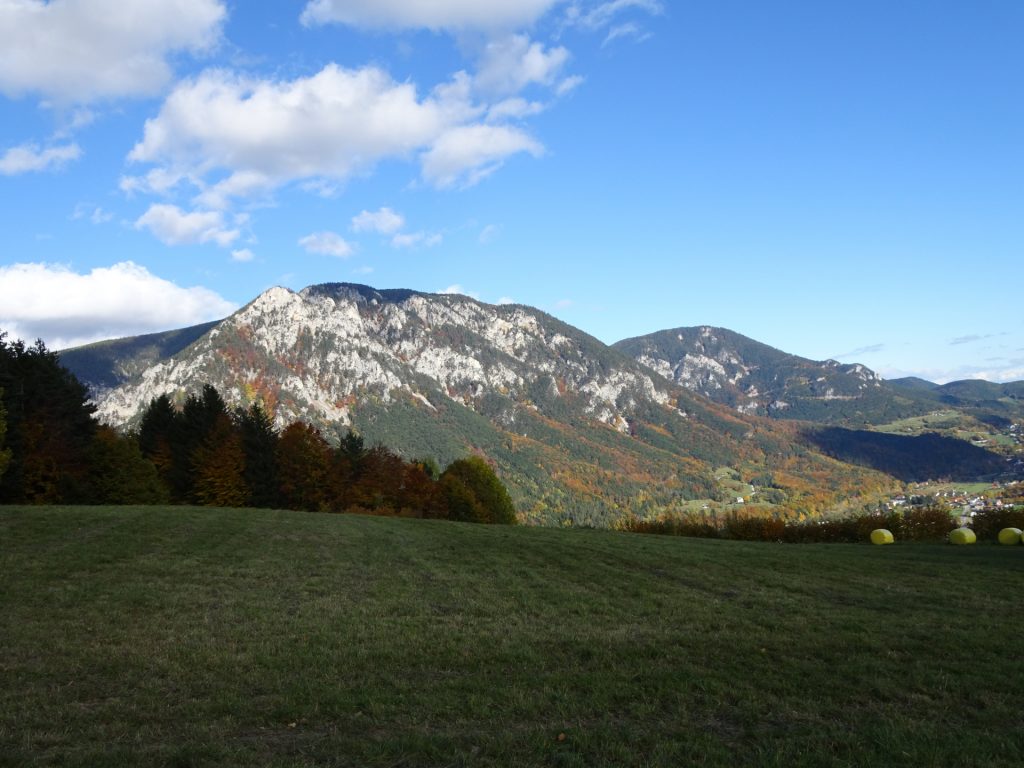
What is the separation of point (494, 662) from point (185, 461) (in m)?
59.1

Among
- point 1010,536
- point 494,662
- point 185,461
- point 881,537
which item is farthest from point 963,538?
point 185,461

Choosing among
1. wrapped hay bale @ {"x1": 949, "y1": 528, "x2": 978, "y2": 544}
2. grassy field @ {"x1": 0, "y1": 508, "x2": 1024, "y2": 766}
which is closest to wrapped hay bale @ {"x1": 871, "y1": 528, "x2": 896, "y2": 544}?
wrapped hay bale @ {"x1": 949, "y1": 528, "x2": 978, "y2": 544}

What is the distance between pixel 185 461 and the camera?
61.8m

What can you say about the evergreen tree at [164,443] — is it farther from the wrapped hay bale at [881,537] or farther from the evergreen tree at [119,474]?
the wrapped hay bale at [881,537]

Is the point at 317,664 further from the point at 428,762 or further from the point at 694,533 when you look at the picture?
the point at 694,533

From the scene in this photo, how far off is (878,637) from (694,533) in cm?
4810

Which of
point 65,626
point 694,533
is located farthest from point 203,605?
point 694,533

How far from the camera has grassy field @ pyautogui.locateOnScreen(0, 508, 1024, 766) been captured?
27.5 ft

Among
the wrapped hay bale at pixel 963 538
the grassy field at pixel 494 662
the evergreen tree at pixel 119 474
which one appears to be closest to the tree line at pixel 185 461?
the evergreen tree at pixel 119 474

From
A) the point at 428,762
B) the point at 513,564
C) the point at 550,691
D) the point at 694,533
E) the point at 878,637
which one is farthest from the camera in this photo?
the point at 694,533

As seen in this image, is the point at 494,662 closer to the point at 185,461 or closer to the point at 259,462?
the point at 259,462

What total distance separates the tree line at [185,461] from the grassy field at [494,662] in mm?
28284

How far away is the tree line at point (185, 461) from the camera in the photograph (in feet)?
159

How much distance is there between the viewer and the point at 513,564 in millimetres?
25828
